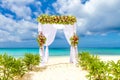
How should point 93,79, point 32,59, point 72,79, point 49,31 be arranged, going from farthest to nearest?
point 49,31
point 32,59
point 72,79
point 93,79

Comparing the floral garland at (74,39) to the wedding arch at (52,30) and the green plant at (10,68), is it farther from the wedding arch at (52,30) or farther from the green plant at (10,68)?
the green plant at (10,68)

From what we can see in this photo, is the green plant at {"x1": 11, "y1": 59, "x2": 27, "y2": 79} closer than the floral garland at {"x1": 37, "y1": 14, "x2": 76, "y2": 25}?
Yes

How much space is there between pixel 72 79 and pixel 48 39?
5.41 metres

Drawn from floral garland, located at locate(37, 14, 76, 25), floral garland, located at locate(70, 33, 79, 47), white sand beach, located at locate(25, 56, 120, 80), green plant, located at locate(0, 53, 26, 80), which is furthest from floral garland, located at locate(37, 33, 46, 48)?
green plant, located at locate(0, 53, 26, 80)

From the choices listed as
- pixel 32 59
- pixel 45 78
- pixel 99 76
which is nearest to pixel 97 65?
pixel 99 76

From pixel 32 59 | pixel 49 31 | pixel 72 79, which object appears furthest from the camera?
pixel 49 31

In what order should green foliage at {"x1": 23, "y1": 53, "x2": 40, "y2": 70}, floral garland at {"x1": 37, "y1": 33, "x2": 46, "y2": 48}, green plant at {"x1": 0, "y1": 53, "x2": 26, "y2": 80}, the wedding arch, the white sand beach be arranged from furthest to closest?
the wedding arch
floral garland at {"x1": 37, "y1": 33, "x2": 46, "y2": 48}
green foliage at {"x1": 23, "y1": 53, "x2": 40, "y2": 70}
the white sand beach
green plant at {"x1": 0, "y1": 53, "x2": 26, "y2": 80}

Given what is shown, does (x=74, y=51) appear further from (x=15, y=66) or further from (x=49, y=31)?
(x=15, y=66)

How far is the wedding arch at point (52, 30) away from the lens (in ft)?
48.5

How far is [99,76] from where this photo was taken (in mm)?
9078

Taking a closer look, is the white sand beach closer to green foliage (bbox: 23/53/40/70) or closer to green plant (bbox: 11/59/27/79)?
green plant (bbox: 11/59/27/79)

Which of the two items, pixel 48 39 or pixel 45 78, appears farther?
pixel 48 39

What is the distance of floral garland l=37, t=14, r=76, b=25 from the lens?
1484 centimetres

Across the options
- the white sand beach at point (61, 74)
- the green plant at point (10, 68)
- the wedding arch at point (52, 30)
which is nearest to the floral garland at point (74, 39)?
the wedding arch at point (52, 30)
